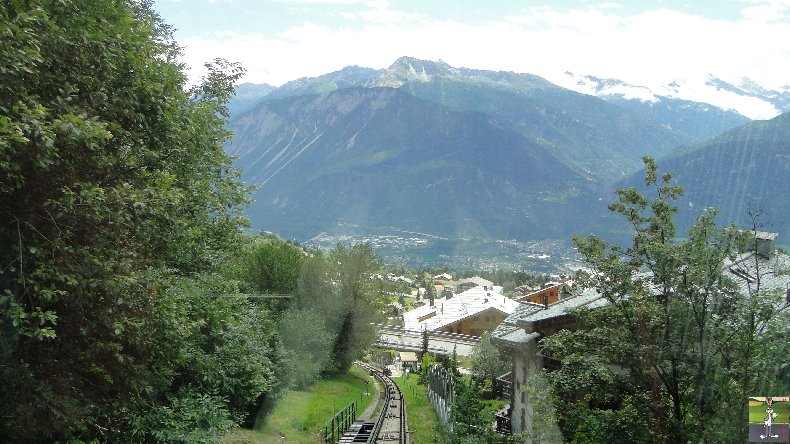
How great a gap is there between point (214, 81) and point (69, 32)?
7798 mm

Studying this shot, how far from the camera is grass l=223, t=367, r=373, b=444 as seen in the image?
864 inches

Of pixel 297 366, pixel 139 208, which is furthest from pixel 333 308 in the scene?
pixel 139 208

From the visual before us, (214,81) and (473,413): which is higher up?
(214,81)

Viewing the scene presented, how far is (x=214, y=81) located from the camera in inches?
663

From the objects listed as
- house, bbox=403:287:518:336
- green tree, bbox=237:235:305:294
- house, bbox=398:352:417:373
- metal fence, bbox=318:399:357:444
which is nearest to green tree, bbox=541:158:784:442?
metal fence, bbox=318:399:357:444

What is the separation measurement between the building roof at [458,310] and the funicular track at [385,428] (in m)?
42.0

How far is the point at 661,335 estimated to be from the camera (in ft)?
38.2

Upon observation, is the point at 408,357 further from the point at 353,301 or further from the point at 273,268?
the point at 273,268

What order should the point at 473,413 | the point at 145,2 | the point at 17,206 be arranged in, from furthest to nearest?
the point at 473,413 → the point at 145,2 → the point at 17,206

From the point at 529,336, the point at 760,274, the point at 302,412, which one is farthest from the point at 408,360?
the point at 760,274

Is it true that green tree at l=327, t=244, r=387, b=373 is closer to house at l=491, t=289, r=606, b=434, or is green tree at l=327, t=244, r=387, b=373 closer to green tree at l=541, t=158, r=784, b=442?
house at l=491, t=289, r=606, b=434

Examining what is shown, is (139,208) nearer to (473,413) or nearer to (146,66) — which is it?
Result: (146,66)

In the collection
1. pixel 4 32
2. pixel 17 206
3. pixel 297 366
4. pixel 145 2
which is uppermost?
pixel 145 2

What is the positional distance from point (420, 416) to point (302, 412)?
10.6 m
